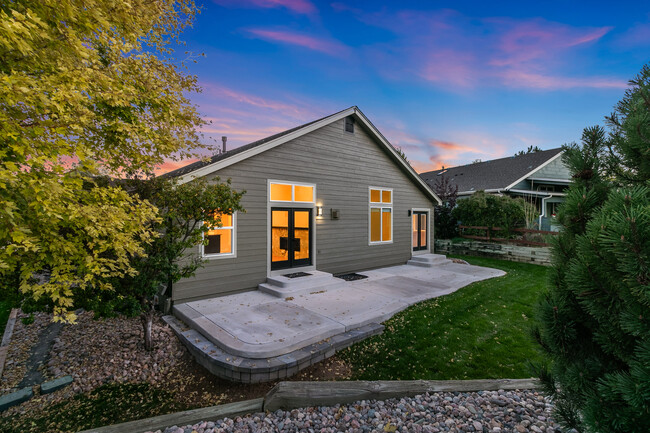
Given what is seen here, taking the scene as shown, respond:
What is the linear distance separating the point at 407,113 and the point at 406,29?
5.45m

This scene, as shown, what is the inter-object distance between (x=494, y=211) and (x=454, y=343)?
10.5 meters

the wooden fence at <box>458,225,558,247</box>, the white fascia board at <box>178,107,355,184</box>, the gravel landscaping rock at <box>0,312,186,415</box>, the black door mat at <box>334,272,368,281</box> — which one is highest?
the white fascia board at <box>178,107,355,184</box>

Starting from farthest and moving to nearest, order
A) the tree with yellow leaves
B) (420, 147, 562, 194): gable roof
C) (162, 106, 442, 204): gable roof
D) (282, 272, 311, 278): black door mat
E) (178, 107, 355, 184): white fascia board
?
(420, 147, 562, 194): gable roof, (282, 272, 311, 278): black door mat, (162, 106, 442, 204): gable roof, (178, 107, 355, 184): white fascia board, the tree with yellow leaves

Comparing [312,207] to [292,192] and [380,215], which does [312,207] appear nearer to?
[292,192]

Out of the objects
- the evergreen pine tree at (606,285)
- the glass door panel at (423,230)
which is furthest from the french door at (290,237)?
the evergreen pine tree at (606,285)

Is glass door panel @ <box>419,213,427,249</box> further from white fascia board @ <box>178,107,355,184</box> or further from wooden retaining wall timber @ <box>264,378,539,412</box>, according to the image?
wooden retaining wall timber @ <box>264,378,539,412</box>

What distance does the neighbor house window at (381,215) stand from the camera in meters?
10.3

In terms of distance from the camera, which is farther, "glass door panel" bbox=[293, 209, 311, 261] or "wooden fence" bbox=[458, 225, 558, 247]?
"wooden fence" bbox=[458, 225, 558, 247]

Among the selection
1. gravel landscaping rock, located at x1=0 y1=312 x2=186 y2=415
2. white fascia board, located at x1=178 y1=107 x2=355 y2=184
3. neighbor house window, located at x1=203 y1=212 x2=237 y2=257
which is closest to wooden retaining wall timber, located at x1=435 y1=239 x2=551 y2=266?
white fascia board, located at x1=178 y1=107 x2=355 y2=184

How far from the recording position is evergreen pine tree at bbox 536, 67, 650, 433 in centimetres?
121

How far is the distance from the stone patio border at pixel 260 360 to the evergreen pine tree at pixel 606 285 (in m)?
2.85

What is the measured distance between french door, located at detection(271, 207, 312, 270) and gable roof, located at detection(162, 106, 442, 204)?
1705 millimetres

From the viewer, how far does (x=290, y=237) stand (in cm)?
815

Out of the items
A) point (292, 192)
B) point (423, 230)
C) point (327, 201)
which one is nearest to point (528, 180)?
point (423, 230)
